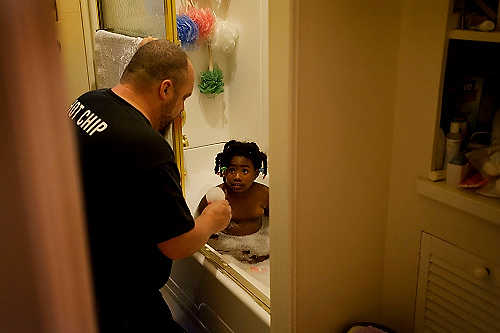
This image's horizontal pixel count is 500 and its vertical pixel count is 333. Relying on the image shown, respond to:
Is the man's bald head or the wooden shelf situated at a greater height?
the wooden shelf

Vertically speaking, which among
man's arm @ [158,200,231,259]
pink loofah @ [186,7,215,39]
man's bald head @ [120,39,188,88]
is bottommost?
man's arm @ [158,200,231,259]

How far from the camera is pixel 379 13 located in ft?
4.21

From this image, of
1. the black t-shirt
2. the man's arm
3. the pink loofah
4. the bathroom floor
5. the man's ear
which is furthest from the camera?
the pink loofah

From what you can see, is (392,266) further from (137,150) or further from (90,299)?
(90,299)

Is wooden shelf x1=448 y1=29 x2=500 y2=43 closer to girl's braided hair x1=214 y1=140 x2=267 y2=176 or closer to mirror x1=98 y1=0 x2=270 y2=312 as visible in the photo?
mirror x1=98 y1=0 x2=270 y2=312

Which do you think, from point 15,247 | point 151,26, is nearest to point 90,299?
point 15,247

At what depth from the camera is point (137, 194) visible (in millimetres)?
1441

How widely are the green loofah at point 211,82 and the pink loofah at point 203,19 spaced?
0.70ft

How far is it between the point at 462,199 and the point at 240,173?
127cm

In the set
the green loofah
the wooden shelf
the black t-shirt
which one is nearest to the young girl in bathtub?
the green loofah

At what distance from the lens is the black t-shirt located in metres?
1.44

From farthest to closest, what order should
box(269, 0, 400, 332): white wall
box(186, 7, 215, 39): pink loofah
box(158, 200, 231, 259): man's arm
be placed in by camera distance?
box(186, 7, 215, 39): pink loofah, box(158, 200, 231, 259): man's arm, box(269, 0, 400, 332): white wall

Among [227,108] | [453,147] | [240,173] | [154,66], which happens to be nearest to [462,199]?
[453,147]

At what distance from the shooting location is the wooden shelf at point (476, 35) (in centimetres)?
108
